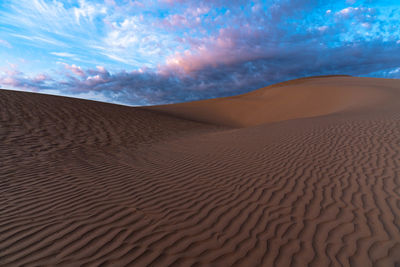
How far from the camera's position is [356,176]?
493 cm

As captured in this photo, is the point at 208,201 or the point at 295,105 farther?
the point at 295,105

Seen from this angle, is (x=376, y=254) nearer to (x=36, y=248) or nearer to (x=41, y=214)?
(x=36, y=248)

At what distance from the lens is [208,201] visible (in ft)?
14.0

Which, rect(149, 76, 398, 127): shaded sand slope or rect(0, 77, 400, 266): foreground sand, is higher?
rect(149, 76, 398, 127): shaded sand slope

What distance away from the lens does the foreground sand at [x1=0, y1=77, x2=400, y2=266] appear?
112 inches

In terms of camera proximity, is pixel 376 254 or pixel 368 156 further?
pixel 368 156

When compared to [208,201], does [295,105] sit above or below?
above

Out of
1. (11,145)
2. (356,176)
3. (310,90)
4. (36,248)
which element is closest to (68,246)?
(36,248)

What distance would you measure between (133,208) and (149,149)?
560cm

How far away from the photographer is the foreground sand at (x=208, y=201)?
2846 millimetres

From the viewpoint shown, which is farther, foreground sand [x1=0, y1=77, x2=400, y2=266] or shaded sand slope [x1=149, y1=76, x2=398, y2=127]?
shaded sand slope [x1=149, y1=76, x2=398, y2=127]

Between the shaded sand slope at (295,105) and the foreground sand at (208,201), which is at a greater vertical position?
the shaded sand slope at (295,105)

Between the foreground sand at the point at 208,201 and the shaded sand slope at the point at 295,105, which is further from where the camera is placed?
the shaded sand slope at the point at 295,105

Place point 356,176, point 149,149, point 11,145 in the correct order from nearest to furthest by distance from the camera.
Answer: point 356,176
point 11,145
point 149,149
